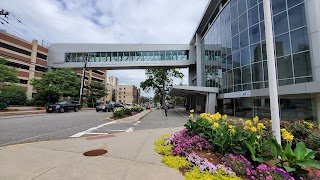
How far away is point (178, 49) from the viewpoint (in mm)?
38969

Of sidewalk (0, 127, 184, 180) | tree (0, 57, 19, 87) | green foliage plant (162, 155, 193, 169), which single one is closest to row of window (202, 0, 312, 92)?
green foliage plant (162, 155, 193, 169)

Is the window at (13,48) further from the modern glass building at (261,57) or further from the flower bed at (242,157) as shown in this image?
the flower bed at (242,157)

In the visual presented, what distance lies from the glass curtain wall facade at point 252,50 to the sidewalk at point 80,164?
A: 45.9 ft

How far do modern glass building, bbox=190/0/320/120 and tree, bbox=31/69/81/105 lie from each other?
29.4 m

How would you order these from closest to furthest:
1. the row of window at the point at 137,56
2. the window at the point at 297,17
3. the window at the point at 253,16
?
the window at the point at 297,17
the window at the point at 253,16
the row of window at the point at 137,56

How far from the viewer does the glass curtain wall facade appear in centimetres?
1388

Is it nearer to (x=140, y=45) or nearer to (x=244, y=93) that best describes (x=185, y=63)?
(x=140, y=45)

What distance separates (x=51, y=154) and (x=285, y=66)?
16869 mm

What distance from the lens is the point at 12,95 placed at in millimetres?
33844

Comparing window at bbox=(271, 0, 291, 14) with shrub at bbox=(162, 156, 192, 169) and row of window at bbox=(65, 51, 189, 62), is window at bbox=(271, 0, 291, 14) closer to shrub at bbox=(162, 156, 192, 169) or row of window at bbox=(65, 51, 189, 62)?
shrub at bbox=(162, 156, 192, 169)

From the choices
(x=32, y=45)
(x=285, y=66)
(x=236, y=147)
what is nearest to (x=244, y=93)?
(x=285, y=66)

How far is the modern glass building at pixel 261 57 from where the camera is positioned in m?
13.0

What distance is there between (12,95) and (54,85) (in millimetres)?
7164

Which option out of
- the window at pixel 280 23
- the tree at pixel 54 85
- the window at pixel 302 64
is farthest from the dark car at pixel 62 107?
the window at pixel 302 64
